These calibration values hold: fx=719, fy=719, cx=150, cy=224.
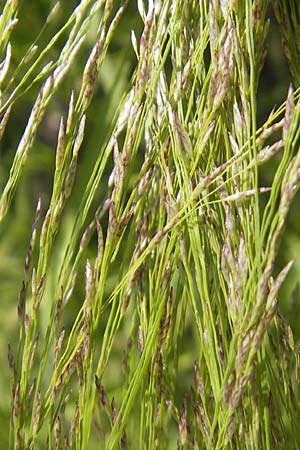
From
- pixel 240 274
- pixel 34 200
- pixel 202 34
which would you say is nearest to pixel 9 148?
pixel 34 200

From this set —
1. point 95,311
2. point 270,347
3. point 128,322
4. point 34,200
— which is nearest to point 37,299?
point 95,311

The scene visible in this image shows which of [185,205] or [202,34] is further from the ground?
[202,34]

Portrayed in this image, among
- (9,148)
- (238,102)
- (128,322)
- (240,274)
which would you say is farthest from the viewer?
(9,148)

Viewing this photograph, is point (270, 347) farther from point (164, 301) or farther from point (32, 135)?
point (32, 135)

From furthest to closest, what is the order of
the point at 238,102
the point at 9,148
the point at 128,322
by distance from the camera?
the point at 9,148, the point at 128,322, the point at 238,102

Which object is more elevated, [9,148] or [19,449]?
[9,148]

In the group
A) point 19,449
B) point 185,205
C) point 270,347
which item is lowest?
point 19,449

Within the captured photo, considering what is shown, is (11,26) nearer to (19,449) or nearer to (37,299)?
(37,299)

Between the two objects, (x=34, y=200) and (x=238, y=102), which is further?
(x=34, y=200)

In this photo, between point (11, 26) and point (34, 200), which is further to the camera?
point (34, 200)
